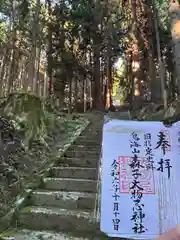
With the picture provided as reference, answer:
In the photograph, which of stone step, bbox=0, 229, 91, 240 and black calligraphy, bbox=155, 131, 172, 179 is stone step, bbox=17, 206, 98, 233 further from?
black calligraphy, bbox=155, 131, 172, 179

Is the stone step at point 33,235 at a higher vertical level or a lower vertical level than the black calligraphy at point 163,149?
lower

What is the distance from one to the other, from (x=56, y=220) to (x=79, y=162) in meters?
1.68

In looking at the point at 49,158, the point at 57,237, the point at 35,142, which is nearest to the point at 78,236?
the point at 57,237

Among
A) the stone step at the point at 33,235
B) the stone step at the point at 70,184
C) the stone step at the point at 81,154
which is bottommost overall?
the stone step at the point at 33,235

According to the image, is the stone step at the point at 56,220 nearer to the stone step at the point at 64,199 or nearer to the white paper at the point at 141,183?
the stone step at the point at 64,199

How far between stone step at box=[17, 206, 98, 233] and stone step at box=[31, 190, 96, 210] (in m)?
0.19

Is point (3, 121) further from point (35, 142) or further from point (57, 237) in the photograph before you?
point (57, 237)

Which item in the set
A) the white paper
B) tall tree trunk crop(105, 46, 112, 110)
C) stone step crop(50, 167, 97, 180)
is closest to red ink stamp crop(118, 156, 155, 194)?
the white paper

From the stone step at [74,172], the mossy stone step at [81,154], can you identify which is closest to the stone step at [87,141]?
the mossy stone step at [81,154]

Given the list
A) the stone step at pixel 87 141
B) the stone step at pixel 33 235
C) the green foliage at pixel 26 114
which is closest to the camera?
the stone step at pixel 33 235

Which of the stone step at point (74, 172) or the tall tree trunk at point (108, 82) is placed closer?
the stone step at point (74, 172)

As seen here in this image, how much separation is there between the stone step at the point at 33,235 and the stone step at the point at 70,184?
2.91 ft

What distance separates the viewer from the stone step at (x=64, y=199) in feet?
11.6

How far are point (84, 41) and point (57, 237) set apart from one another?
51.4 feet
